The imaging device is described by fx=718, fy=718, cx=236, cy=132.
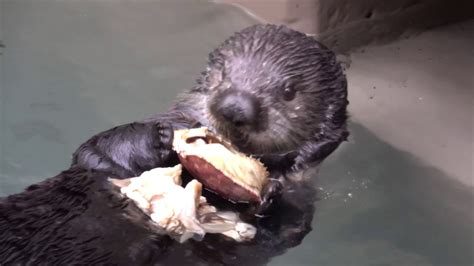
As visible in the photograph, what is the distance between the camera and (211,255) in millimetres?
1874

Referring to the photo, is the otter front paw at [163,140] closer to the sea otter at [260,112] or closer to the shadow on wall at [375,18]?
the sea otter at [260,112]

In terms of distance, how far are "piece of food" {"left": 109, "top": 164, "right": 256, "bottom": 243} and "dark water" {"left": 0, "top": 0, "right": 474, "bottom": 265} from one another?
13.9 inches

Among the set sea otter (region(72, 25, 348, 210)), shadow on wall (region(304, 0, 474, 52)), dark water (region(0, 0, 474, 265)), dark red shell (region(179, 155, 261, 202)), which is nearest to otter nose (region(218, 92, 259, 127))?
sea otter (region(72, 25, 348, 210))

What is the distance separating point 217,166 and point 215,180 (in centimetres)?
4

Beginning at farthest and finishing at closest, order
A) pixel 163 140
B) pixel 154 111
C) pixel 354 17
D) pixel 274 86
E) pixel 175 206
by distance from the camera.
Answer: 1. pixel 354 17
2. pixel 154 111
3. pixel 274 86
4. pixel 163 140
5. pixel 175 206

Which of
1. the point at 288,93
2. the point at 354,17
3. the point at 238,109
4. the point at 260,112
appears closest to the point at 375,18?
the point at 354,17

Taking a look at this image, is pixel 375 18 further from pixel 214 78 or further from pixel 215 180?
pixel 215 180

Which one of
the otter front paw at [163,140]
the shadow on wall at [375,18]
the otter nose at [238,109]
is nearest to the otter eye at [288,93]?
the otter nose at [238,109]

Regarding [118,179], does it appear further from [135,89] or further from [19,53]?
[19,53]

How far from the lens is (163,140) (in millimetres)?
1986

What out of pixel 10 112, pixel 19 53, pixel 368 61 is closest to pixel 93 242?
pixel 10 112

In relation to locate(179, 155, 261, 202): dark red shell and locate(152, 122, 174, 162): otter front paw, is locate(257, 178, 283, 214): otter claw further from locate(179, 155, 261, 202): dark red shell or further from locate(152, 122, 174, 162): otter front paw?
locate(152, 122, 174, 162): otter front paw

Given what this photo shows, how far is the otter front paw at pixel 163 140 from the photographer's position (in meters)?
1.98

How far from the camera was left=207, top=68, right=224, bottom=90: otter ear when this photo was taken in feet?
7.20
